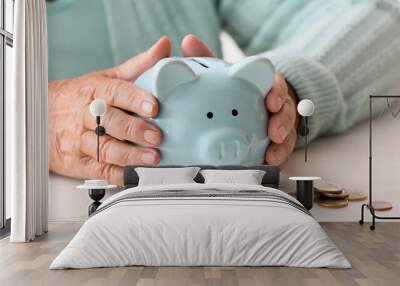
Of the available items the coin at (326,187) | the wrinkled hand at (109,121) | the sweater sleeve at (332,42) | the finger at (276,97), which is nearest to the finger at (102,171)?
the wrinkled hand at (109,121)

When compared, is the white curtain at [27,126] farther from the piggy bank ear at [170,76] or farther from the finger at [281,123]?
the finger at [281,123]

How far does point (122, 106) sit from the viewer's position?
6.54m

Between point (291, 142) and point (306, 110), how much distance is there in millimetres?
430

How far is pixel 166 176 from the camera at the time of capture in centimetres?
607

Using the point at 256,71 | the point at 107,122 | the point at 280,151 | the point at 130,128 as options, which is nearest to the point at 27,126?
the point at 107,122

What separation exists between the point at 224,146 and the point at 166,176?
25.5 inches

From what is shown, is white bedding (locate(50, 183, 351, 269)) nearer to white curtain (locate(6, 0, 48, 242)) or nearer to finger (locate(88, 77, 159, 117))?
white curtain (locate(6, 0, 48, 242))

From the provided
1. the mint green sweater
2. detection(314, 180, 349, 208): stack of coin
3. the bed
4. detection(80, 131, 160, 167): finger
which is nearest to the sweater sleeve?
the mint green sweater

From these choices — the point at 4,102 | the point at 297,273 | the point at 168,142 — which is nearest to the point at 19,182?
the point at 4,102

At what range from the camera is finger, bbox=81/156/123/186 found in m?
6.64

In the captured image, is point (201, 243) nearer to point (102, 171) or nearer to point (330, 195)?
point (102, 171)

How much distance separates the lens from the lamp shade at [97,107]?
6344 mm

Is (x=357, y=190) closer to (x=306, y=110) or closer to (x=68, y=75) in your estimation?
(x=306, y=110)

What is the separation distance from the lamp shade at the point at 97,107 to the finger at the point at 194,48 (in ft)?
3.61
